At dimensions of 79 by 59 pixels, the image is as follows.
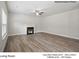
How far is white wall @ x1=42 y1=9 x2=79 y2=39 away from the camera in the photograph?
586 centimetres

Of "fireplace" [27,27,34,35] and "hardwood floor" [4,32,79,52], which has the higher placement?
"fireplace" [27,27,34,35]

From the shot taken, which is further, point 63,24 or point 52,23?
point 52,23

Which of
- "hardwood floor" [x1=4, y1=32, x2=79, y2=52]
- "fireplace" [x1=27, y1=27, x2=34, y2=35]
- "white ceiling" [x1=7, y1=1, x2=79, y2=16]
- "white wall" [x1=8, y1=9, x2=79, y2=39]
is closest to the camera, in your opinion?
"hardwood floor" [x1=4, y1=32, x2=79, y2=52]

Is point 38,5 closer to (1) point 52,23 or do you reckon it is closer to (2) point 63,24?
(2) point 63,24

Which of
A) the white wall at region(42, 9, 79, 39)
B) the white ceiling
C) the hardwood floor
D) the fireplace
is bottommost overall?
the hardwood floor

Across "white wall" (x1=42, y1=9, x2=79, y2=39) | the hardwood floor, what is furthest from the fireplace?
the hardwood floor

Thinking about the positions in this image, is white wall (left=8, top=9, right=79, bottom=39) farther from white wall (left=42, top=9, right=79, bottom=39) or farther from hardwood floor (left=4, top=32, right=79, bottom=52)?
hardwood floor (left=4, top=32, right=79, bottom=52)

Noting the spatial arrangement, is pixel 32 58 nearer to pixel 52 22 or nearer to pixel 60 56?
pixel 60 56

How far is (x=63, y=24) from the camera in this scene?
702 centimetres

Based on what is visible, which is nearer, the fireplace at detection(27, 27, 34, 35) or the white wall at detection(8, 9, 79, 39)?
the white wall at detection(8, 9, 79, 39)

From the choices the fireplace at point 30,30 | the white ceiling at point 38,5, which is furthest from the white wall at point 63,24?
the fireplace at point 30,30

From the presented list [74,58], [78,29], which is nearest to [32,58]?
[74,58]

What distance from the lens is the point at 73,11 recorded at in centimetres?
597

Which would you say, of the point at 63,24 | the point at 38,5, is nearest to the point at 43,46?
the point at 38,5
